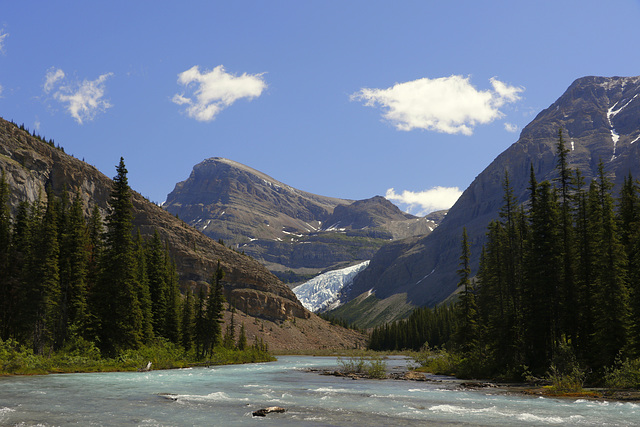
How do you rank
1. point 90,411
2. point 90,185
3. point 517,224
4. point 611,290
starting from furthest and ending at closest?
point 90,185 → point 517,224 → point 611,290 → point 90,411

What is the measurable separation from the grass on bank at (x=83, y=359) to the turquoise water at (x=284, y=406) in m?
8.38

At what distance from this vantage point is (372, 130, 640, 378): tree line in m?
39.9

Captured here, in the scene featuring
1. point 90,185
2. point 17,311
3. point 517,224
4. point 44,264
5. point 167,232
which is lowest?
point 17,311

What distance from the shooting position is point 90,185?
174 metres

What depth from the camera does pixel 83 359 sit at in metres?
53.2

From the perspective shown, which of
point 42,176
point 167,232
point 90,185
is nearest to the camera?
point 42,176

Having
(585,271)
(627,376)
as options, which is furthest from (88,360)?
(585,271)

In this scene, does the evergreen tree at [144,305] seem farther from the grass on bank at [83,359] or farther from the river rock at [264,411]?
the river rock at [264,411]

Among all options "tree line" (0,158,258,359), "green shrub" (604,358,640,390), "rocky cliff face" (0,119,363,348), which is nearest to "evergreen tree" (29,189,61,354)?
"tree line" (0,158,258,359)

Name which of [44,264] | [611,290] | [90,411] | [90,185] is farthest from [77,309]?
[90,185]

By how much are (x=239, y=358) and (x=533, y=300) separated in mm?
59620

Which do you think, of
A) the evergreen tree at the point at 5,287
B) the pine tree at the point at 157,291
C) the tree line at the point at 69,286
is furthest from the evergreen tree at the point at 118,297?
the pine tree at the point at 157,291

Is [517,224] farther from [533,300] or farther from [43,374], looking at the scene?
[43,374]

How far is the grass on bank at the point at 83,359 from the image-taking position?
45.4 meters
